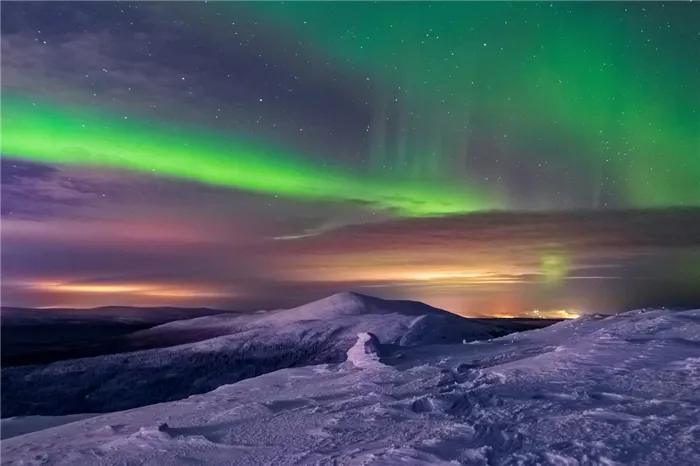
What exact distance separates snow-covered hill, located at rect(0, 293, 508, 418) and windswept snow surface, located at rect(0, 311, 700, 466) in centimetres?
1839

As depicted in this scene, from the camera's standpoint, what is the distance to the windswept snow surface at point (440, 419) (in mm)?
5367

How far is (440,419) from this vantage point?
6.71 meters

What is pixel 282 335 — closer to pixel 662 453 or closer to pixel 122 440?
pixel 122 440

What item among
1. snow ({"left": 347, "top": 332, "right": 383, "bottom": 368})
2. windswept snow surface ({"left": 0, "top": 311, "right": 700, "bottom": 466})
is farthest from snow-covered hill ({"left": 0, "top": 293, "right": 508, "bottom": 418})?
windswept snow surface ({"left": 0, "top": 311, "right": 700, "bottom": 466})

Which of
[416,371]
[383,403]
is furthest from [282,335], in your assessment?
[383,403]

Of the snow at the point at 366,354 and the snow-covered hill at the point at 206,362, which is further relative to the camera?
the snow-covered hill at the point at 206,362

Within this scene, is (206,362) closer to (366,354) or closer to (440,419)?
(366,354)

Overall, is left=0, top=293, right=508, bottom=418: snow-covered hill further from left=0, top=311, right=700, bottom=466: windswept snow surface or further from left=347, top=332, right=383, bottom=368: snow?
left=0, top=311, right=700, bottom=466: windswept snow surface

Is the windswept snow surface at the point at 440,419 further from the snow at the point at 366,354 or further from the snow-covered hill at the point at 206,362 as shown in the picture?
the snow-covered hill at the point at 206,362

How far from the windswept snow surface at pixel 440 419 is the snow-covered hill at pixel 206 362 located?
18387 millimetres

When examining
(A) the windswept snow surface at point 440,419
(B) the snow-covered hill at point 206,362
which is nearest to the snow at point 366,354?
(A) the windswept snow surface at point 440,419

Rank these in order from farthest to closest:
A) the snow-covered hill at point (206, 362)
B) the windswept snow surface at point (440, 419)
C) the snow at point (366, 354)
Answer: the snow-covered hill at point (206, 362) < the snow at point (366, 354) < the windswept snow surface at point (440, 419)

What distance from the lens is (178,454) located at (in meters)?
6.26

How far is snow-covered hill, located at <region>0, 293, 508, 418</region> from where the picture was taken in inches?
1038
